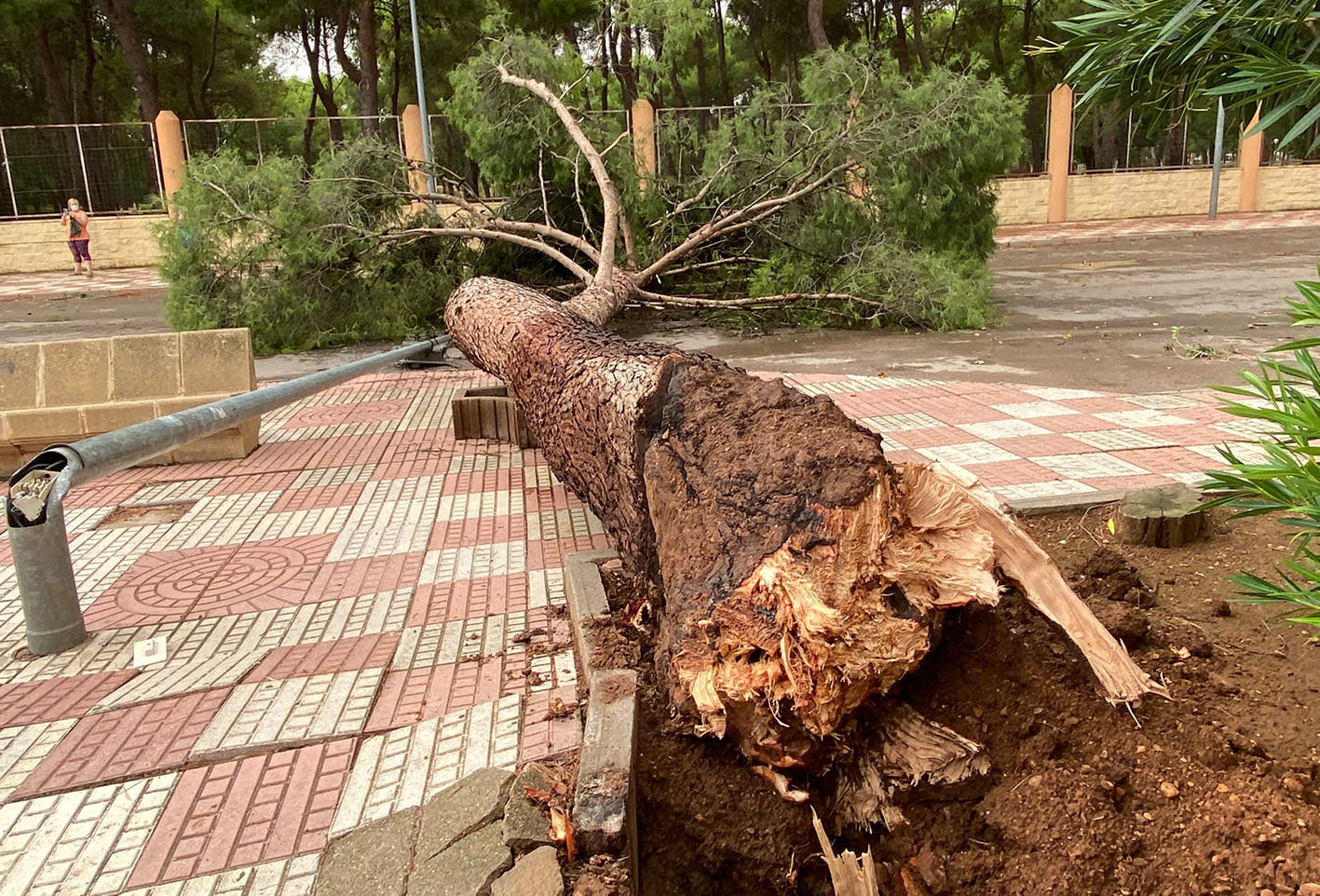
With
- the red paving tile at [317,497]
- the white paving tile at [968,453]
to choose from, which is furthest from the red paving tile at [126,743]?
the white paving tile at [968,453]

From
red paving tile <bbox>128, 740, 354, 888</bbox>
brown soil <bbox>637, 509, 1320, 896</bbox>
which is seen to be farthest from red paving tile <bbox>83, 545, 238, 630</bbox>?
brown soil <bbox>637, 509, 1320, 896</bbox>

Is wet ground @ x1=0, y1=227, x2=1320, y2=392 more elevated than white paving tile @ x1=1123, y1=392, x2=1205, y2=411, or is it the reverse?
wet ground @ x1=0, y1=227, x2=1320, y2=392

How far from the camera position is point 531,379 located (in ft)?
14.2

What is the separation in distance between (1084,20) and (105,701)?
3406 millimetres

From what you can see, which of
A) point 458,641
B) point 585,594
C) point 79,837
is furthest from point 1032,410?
point 79,837

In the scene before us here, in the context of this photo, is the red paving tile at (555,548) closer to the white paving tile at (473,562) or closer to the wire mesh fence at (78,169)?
the white paving tile at (473,562)

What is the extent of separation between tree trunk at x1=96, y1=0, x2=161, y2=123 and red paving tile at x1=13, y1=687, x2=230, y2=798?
76.9 ft

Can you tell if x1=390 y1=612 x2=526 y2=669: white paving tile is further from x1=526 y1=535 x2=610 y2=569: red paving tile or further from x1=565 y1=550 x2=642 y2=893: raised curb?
x1=565 y1=550 x2=642 y2=893: raised curb

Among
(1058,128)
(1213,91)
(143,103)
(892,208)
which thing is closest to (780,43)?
(1058,128)

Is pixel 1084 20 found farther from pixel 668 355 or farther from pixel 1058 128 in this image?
pixel 1058 128

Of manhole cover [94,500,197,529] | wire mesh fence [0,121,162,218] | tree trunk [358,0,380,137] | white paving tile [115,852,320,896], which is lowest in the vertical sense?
white paving tile [115,852,320,896]

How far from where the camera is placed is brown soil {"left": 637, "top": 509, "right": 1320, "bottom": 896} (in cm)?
173

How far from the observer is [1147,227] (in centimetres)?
2177

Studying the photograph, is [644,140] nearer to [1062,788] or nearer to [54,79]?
[1062,788]
